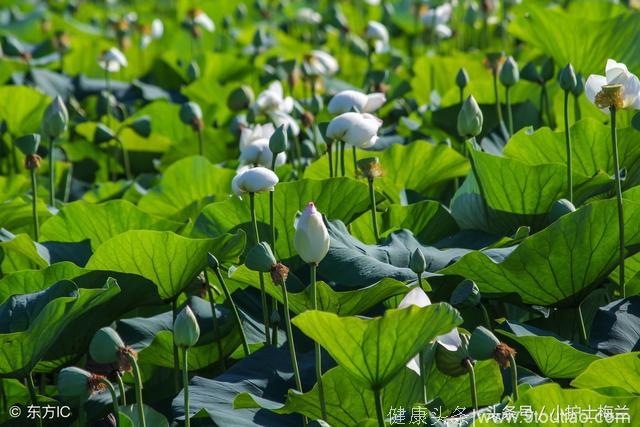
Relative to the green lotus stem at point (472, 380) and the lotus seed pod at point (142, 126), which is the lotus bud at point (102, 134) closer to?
the lotus seed pod at point (142, 126)

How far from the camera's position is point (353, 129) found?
2.02m

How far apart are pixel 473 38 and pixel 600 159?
233cm

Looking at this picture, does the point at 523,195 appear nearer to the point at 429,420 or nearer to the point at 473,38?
the point at 429,420

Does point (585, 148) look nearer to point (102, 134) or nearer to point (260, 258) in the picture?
point (260, 258)

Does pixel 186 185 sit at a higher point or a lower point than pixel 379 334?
lower

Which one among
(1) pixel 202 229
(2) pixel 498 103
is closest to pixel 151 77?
(2) pixel 498 103

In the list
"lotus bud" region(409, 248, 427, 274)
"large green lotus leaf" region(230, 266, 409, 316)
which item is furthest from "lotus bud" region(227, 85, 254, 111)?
"lotus bud" region(409, 248, 427, 274)

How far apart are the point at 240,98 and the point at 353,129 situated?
953 millimetres

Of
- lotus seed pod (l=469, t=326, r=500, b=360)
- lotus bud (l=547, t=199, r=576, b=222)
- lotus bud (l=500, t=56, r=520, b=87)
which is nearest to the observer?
lotus seed pod (l=469, t=326, r=500, b=360)

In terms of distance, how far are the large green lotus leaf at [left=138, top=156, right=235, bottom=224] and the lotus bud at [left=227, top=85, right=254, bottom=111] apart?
44cm

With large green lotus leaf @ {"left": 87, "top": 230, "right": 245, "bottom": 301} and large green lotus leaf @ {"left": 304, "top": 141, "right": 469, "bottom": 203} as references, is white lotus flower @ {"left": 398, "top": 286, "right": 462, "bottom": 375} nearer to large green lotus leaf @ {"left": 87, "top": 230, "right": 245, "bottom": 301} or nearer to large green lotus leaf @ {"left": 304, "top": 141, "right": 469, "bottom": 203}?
large green lotus leaf @ {"left": 87, "top": 230, "right": 245, "bottom": 301}

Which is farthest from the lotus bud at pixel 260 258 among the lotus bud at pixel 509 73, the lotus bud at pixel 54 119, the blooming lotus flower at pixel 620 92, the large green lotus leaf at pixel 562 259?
the lotus bud at pixel 509 73

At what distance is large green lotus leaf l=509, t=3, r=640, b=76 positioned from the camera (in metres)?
2.68

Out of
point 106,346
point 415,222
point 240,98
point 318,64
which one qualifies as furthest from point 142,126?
point 106,346
